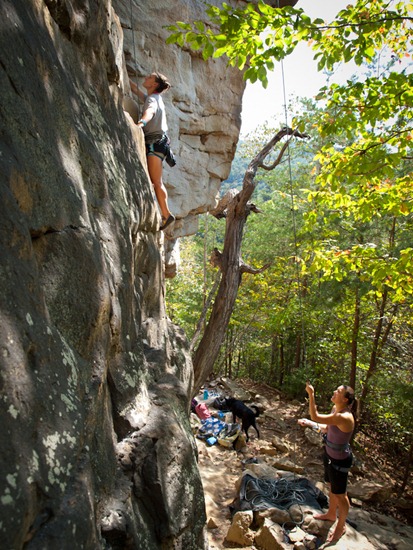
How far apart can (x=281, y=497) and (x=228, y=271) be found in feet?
12.9

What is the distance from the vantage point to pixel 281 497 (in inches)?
211

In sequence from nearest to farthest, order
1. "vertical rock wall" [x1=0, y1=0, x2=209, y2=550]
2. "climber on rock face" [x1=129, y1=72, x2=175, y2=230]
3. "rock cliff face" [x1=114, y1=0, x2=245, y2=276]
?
"vertical rock wall" [x1=0, y1=0, x2=209, y2=550]
"climber on rock face" [x1=129, y1=72, x2=175, y2=230]
"rock cliff face" [x1=114, y1=0, x2=245, y2=276]

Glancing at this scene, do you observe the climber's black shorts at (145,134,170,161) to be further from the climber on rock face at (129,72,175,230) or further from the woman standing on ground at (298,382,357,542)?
the woman standing on ground at (298,382,357,542)

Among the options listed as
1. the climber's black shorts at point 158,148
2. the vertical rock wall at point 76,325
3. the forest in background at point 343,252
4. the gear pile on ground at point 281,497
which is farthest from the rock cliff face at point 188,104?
the gear pile on ground at point 281,497

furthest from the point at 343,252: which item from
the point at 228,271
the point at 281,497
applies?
the point at 281,497

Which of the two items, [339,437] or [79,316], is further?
[339,437]

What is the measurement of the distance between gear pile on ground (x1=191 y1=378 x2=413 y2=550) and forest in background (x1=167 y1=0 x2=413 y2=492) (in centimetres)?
179

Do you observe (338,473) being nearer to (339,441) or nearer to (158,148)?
(339,441)

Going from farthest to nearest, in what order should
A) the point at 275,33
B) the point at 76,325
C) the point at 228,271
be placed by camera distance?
the point at 228,271 → the point at 275,33 → the point at 76,325

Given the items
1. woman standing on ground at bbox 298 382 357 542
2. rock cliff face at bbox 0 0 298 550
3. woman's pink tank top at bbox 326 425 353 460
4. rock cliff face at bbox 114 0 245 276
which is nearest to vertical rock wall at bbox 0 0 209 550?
rock cliff face at bbox 0 0 298 550

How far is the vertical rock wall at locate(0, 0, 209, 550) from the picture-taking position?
1459 millimetres

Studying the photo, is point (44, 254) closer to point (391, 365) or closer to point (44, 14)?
point (44, 14)

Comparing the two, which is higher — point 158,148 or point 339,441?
point 158,148

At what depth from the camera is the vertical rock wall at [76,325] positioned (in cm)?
146
